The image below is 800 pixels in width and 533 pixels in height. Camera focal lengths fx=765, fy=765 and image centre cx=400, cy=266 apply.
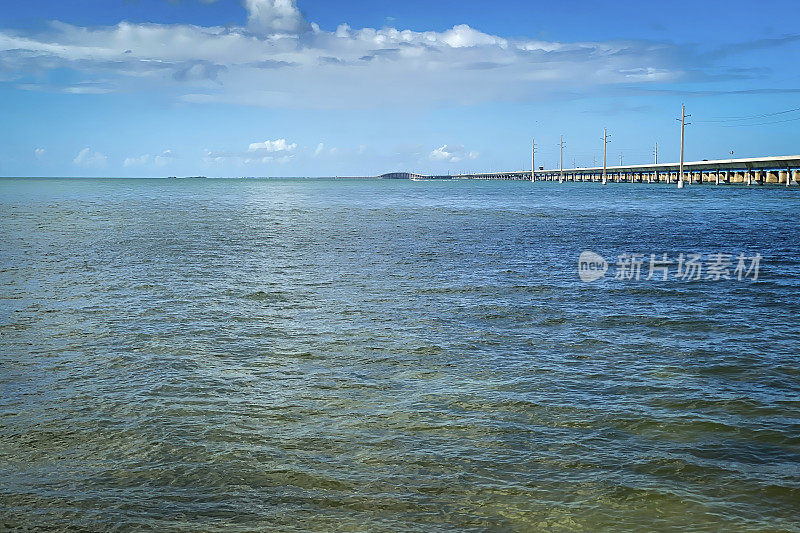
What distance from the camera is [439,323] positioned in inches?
623

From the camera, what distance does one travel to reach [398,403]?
10398 mm

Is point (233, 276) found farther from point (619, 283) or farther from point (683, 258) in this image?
point (683, 258)

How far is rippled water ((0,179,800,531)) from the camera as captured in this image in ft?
23.9

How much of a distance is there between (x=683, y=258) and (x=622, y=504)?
23540 millimetres

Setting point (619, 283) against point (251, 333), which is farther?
point (619, 283)

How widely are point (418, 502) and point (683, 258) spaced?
24335 mm

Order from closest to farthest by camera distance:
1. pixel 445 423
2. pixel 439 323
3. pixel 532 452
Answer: pixel 532 452 → pixel 445 423 → pixel 439 323

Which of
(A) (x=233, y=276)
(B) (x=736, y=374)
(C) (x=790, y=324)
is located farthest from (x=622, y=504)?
(A) (x=233, y=276)

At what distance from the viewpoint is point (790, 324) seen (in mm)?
15664

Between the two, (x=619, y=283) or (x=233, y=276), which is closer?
(x=619, y=283)

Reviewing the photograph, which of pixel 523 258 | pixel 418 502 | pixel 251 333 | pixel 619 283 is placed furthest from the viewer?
pixel 523 258

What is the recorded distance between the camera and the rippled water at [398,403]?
7277 millimetres

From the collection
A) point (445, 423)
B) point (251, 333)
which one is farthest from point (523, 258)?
point (445, 423)

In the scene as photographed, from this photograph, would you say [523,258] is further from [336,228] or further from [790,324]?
[336,228]
